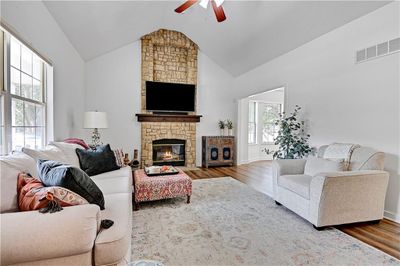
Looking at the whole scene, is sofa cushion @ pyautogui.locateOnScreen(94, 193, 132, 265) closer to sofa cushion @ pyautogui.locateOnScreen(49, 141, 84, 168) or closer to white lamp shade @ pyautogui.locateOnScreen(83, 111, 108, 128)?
sofa cushion @ pyautogui.locateOnScreen(49, 141, 84, 168)

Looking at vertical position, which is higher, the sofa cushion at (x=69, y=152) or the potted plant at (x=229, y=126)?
the potted plant at (x=229, y=126)

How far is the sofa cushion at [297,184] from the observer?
2512 mm

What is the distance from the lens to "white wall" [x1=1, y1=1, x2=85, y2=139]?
7.10 ft

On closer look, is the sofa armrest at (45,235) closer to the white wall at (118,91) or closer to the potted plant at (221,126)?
the white wall at (118,91)

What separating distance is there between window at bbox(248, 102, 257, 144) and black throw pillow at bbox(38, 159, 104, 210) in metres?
6.19

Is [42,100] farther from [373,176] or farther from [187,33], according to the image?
[373,176]

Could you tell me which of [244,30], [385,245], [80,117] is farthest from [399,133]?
[80,117]

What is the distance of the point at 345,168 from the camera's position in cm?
272

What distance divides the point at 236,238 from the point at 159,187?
1.29 m

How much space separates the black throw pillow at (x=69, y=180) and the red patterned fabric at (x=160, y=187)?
135 cm

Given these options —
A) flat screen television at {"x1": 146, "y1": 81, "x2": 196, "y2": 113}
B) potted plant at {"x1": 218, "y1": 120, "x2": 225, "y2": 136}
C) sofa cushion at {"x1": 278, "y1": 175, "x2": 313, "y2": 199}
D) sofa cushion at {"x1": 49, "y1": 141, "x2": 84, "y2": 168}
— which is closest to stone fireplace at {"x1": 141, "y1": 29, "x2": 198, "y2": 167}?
flat screen television at {"x1": 146, "y1": 81, "x2": 196, "y2": 113}

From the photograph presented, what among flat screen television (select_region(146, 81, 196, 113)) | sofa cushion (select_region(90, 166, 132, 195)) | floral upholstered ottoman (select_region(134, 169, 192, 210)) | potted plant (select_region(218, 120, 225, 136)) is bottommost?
floral upholstered ottoman (select_region(134, 169, 192, 210))

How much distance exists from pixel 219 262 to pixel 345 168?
2.09 m

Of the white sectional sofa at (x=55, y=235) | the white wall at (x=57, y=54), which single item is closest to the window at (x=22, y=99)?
the white wall at (x=57, y=54)
